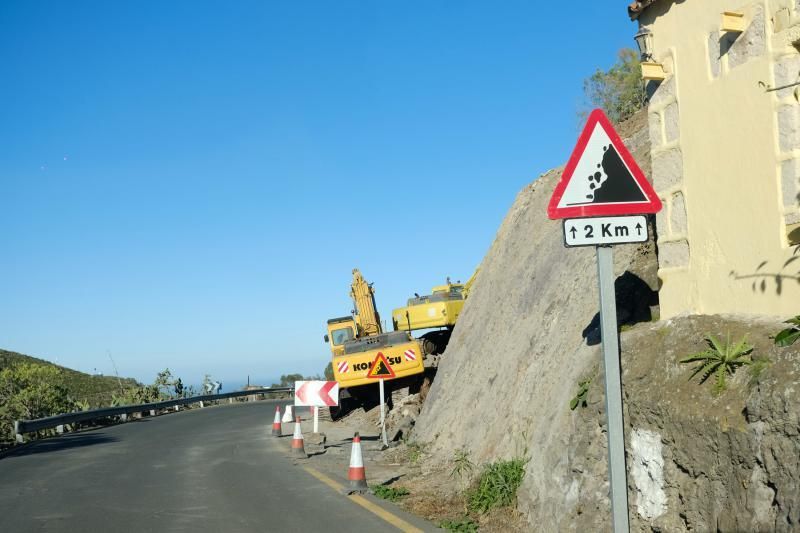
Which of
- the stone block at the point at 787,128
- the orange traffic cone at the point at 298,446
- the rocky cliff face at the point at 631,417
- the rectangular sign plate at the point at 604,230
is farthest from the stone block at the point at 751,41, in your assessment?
the orange traffic cone at the point at 298,446

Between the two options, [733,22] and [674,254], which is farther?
[674,254]

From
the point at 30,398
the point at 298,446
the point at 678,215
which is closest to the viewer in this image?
the point at 678,215

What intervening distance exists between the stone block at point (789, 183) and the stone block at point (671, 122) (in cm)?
145

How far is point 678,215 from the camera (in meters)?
7.75

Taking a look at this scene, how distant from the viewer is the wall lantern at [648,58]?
8000 mm

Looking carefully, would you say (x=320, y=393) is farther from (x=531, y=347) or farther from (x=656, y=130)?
(x=656, y=130)

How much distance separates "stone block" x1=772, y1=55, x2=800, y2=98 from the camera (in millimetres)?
6496

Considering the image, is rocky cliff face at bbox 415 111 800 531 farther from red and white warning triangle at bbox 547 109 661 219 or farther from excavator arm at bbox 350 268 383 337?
excavator arm at bbox 350 268 383 337

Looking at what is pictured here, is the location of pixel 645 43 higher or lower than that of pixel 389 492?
higher

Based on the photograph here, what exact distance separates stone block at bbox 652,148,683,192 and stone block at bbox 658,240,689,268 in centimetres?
57

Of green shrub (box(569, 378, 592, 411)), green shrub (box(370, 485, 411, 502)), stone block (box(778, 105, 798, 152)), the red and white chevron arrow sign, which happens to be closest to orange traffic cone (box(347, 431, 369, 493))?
green shrub (box(370, 485, 411, 502))

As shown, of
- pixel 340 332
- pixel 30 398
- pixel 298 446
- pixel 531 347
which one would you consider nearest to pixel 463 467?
pixel 531 347

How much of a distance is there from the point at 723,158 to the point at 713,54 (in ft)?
3.27

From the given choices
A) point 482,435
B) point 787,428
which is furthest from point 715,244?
point 482,435
